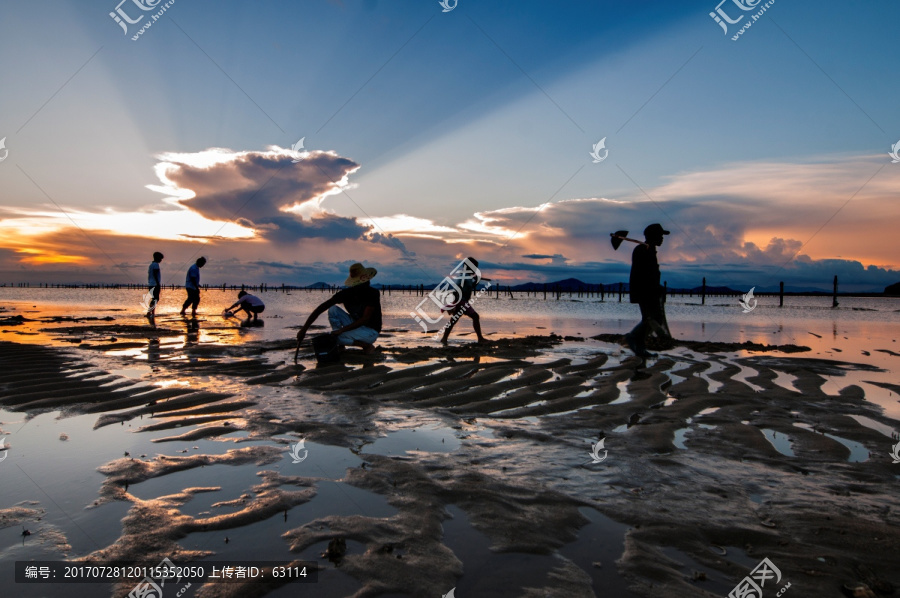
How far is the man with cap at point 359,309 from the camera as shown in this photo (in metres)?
9.68

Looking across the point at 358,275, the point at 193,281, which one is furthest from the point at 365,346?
the point at 193,281

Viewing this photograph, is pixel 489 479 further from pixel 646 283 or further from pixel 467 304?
pixel 467 304

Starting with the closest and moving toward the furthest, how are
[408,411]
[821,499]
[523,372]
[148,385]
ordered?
[821,499], [408,411], [148,385], [523,372]

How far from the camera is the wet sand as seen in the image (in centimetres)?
257

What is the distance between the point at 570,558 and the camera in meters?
2.65

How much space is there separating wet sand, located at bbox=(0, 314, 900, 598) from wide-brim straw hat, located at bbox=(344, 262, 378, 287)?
262 cm

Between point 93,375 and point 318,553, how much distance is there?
21.3ft

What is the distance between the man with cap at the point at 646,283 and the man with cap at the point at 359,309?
5.08 meters

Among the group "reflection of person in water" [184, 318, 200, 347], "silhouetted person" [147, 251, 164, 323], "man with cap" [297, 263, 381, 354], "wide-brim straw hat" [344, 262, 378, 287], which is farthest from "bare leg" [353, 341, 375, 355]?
"silhouetted person" [147, 251, 164, 323]

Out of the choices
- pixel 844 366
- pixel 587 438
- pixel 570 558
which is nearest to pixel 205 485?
pixel 570 558

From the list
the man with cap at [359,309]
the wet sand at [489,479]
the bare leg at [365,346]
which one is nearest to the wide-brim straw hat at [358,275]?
the man with cap at [359,309]

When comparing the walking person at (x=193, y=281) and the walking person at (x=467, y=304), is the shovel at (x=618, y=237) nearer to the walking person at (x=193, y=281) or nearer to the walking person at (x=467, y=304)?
the walking person at (x=467, y=304)

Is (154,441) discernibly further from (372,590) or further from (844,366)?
(844,366)

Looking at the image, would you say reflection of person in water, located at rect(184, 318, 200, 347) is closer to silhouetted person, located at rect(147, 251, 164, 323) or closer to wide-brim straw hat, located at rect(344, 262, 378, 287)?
silhouetted person, located at rect(147, 251, 164, 323)
